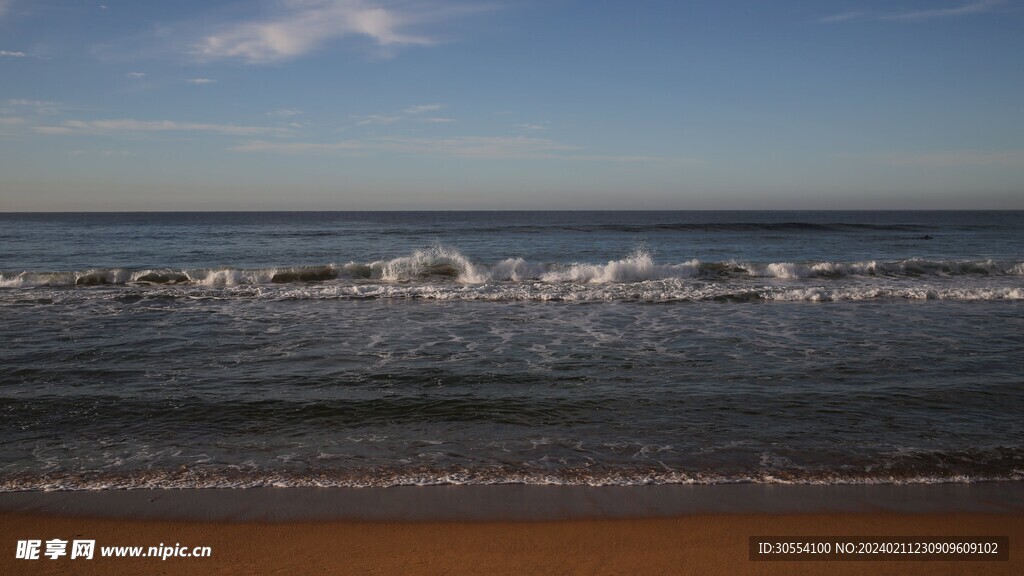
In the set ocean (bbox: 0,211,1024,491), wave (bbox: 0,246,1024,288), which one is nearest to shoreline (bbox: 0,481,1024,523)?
ocean (bbox: 0,211,1024,491)

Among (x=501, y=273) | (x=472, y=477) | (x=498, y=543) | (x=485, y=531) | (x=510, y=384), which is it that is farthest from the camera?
(x=501, y=273)

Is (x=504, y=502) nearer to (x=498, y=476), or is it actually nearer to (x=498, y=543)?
(x=498, y=476)

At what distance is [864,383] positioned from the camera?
324 inches

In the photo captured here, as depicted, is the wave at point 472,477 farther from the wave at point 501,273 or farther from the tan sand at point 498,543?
the wave at point 501,273

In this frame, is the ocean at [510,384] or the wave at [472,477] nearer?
the wave at [472,477]

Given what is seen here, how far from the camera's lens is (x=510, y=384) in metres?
8.20

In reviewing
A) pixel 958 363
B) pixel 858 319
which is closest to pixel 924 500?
pixel 958 363

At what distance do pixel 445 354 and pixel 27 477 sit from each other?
5.48 metres

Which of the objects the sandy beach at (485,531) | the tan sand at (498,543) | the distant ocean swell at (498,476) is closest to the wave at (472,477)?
the distant ocean swell at (498,476)

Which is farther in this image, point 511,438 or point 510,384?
point 510,384

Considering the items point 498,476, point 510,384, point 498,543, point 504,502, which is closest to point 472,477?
point 498,476

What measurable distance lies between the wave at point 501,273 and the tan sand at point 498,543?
14686 millimetres

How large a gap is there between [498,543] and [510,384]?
3789 millimetres

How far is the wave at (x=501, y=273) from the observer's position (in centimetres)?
2014
